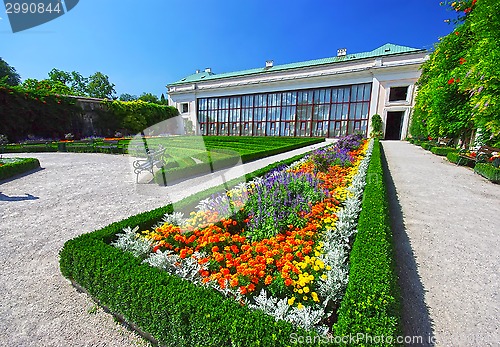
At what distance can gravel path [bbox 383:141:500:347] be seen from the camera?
84.7 inches

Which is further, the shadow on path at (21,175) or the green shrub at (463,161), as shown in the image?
the green shrub at (463,161)

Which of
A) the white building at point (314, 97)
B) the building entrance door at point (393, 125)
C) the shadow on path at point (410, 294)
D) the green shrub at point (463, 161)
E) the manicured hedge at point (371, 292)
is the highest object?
the white building at point (314, 97)

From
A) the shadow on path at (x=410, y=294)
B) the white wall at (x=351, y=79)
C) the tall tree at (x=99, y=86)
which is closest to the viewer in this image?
the shadow on path at (x=410, y=294)

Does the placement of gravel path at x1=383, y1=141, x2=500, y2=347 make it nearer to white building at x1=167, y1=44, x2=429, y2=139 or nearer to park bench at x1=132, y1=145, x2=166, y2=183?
park bench at x1=132, y1=145, x2=166, y2=183

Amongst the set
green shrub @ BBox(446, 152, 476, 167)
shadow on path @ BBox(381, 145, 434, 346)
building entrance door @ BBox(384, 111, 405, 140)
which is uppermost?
building entrance door @ BBox(384, 111, 405, 140)

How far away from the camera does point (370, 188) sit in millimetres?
4656

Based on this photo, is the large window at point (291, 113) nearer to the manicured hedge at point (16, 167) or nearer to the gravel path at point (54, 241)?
the gravel path at point (54, 241)

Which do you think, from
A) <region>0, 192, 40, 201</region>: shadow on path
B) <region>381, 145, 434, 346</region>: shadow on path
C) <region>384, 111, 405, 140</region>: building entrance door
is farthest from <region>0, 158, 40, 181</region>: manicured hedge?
<region>384, 111, 405, 140</region>: building entrance door

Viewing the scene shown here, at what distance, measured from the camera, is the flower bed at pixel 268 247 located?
84.1 inches

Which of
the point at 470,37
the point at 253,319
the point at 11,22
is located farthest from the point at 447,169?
the point at 11,22

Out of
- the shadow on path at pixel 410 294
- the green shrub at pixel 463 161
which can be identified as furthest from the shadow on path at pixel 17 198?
the green shrub at pixel 463 161

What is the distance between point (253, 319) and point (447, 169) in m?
11.0

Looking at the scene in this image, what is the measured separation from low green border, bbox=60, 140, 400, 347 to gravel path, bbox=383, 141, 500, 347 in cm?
58

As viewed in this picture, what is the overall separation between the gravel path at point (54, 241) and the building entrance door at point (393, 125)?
26.9 metres
